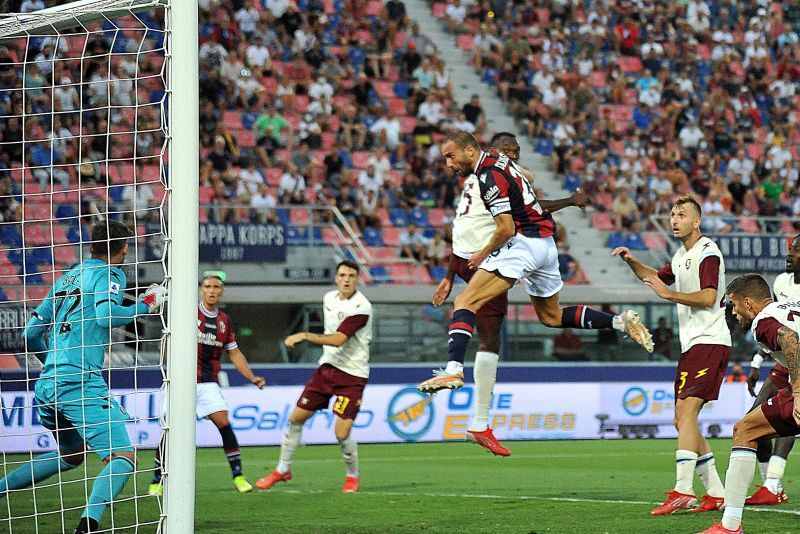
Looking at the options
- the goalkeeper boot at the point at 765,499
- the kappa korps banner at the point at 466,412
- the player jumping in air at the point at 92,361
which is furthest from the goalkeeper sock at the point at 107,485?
the kappa korps banner at the point at 466,412

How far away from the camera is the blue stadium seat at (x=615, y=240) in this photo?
78.2 feet

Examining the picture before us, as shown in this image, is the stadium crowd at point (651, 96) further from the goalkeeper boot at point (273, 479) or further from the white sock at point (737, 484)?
the white sock at point (737, 484)

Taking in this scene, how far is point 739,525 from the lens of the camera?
24.5ft

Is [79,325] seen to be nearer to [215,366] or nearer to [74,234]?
[215,366]

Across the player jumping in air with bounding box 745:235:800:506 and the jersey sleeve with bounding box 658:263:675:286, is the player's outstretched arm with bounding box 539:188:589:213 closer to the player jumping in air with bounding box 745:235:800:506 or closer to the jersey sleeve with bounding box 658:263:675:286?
the jersey sleeve with bounding box 658:263:675:286

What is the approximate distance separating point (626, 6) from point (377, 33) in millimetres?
6884

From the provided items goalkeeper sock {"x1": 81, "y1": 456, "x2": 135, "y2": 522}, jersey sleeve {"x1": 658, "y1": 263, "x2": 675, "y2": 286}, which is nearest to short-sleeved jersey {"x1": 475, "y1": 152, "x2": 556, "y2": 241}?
jersey sleeve {"x1": 658, "y1": 263, "x2": 675, "y2": 286}

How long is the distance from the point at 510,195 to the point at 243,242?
11.7 m

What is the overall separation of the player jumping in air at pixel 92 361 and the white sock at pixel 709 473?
4.37 m

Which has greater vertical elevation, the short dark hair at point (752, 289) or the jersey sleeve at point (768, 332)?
the short dark hair at point (752, 289)

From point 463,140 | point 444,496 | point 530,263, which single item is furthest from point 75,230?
point 530,263

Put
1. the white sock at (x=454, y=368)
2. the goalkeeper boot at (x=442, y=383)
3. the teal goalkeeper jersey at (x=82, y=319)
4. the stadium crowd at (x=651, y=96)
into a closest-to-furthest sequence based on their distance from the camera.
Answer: the teal goalkeeper jersey at (x=82, y=319) → the goalkeeper boot at (x=442, y=383) → the white sock at (x=454, y=368) → the stadium crowd at (x=651, y=96)

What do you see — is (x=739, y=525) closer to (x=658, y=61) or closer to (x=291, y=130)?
(x=291, y=130)

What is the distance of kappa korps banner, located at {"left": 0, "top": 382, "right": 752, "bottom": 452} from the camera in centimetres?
1828
